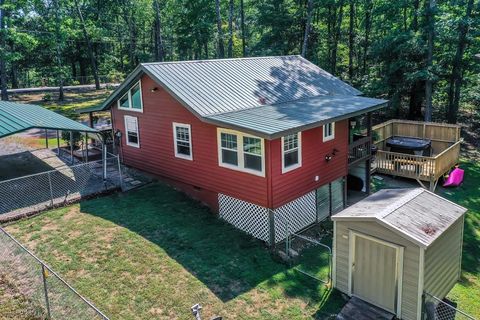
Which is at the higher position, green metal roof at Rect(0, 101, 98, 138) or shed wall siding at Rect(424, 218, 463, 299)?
green metal roof at Rect(0, 101, 98, 138)

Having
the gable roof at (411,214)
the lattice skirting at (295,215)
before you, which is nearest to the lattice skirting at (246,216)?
the lattice skirting at (295,215)

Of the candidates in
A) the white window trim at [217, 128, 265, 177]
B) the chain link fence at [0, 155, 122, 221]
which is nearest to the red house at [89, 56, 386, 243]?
the white window trim at [217, 128, 265, 177]

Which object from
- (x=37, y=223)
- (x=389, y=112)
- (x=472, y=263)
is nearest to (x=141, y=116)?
(x=37, y=223)

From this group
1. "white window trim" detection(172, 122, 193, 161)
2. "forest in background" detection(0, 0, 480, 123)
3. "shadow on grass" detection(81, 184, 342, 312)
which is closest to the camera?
"shadow on grass" detection(81, 184, 342, 312)

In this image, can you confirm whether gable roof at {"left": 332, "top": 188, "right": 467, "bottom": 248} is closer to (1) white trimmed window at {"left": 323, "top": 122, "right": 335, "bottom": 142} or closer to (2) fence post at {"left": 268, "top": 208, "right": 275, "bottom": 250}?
(2) fence post at {"left": 268, "top": 208, "right": 275, "bottom": 250}

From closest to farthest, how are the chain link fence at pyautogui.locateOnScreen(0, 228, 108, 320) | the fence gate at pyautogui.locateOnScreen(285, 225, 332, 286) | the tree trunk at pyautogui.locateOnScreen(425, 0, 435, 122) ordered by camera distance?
1. the chain link fence at pyautogui.locateOnScreen(0, 228, 108, 320)
2. the fence gate at pyautogui.locateOnScreen(285, 225, 332, 286)
3. the tree trunk at pyautogui.locateOnScreen(425, 0, 435, 122)

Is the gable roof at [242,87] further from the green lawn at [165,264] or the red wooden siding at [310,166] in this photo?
the green lawn at [165,264]
